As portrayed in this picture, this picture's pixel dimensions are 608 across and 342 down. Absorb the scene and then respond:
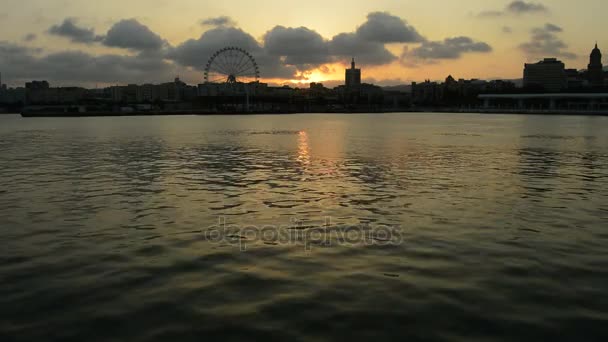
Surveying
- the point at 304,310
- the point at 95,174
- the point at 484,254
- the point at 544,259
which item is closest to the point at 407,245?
the point at 484,254

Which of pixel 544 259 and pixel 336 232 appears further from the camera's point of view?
pixel 336 232

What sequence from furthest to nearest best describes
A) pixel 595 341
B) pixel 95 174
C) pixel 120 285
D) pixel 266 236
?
pixel 95 174 → pixel 266 236 → pixel 120 285 → pixel 595 341

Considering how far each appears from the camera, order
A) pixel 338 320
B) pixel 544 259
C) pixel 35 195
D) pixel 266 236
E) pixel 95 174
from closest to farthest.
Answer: pixel 338 320 → pixel 544 259 → pixel 266 236 → pixel 35 195 → pixel 95 174

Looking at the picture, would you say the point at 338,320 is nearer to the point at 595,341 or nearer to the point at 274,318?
the point at 274,318

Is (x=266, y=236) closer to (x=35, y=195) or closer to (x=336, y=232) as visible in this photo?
(x=336, y=232)

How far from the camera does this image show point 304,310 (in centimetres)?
975

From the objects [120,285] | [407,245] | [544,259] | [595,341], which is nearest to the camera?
[595,341]

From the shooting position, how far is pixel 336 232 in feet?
52.4

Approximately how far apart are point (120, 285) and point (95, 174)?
2309 cm

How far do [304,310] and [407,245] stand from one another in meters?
5.55

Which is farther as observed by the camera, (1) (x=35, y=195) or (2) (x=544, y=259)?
(1) (x=35, y=195)

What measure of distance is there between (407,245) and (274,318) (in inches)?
243

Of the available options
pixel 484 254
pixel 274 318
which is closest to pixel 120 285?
pixel 274 318

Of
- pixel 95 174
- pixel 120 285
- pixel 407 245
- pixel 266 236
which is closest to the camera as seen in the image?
pixel 120 285
